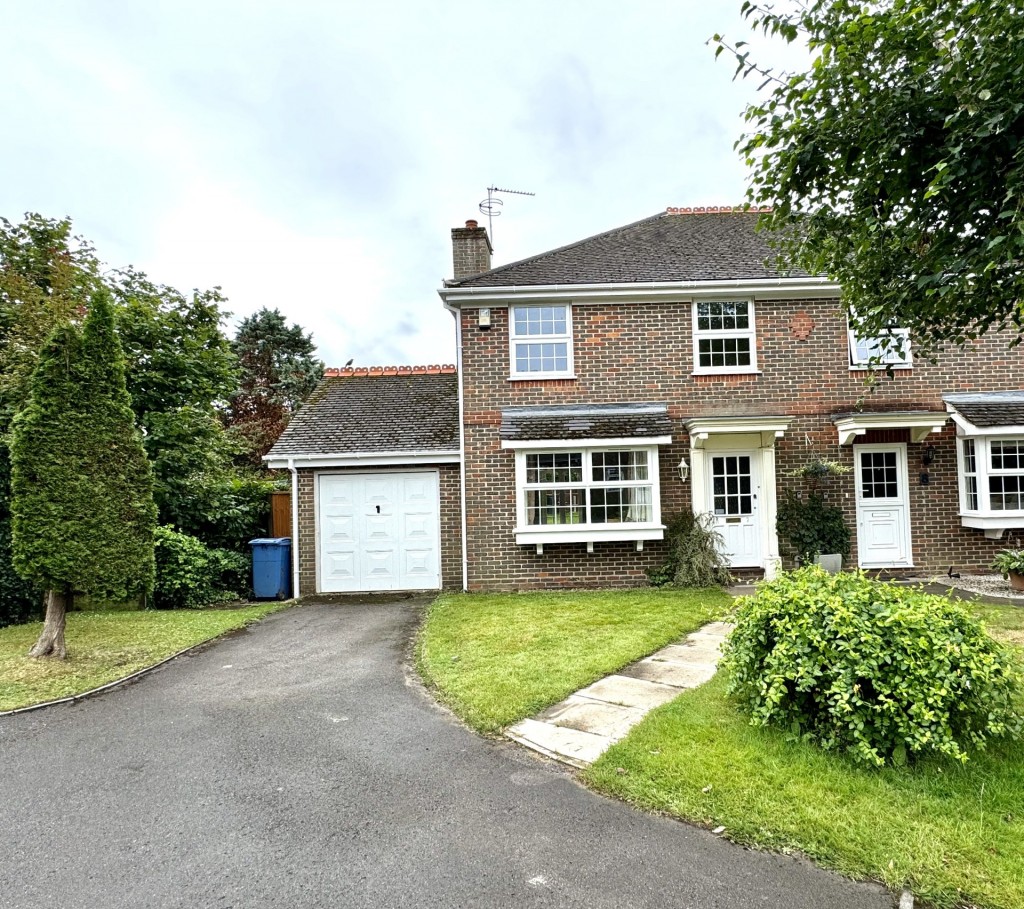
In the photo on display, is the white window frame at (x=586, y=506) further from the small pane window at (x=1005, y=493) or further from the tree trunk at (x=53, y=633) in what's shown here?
the tree trunk at (x=53, y=633)

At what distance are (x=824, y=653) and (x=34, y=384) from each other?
8.36 meters

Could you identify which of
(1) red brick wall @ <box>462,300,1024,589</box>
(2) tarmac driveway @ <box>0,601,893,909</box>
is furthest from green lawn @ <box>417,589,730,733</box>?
(1) red brick wall @ <box>462,300,1024,589</box>

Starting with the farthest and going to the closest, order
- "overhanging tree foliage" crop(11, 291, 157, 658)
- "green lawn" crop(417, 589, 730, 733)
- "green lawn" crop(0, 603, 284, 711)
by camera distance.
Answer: "overhanging tree foliage" crop(11, 291, 157, 658)
"green lawn" crop(0, 603, 284, 711)
"green lawn" crop(417, 589, 730, 733)

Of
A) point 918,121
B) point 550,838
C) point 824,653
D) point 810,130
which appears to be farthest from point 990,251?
point 550,838

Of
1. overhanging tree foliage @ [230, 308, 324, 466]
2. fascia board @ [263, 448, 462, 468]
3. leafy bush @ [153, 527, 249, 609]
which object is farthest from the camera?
overhanging tree foliage @ [230, 308, 324, 466]

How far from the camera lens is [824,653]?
3.45 m

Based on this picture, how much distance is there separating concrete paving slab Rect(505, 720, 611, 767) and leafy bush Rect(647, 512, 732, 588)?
6.03 m

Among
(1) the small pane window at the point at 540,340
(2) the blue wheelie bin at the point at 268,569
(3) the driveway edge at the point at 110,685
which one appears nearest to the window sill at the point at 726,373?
(1) the small pane window at the point at 540,340

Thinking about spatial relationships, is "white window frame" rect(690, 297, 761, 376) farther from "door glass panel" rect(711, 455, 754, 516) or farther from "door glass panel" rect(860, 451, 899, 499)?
"door glass panel" rect(860, 451, 899, 499)

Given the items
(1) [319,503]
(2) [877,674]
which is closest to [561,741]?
(2) [877,674]

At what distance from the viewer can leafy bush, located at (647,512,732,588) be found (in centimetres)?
950

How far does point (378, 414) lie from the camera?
37.5ft

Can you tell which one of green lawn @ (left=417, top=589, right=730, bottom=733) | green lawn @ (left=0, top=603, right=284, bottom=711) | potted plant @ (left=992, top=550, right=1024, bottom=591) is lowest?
green lawn @ (left=0, top=603, right=284, bottom=711)

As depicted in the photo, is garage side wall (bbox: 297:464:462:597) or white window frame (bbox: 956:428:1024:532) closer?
white window frame (bbox: 956:428:1024:532)
